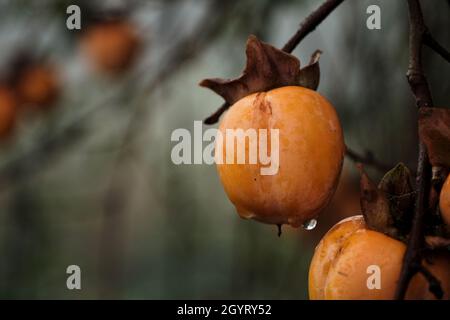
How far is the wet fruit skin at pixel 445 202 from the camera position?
0.64 metres

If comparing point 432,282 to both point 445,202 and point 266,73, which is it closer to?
point 445,202

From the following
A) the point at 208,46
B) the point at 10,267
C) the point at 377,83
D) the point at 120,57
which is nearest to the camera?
the point at 377,83

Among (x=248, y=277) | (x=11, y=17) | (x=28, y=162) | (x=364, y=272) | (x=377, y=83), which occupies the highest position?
(x=11, y=17)

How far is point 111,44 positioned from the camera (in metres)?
1.80

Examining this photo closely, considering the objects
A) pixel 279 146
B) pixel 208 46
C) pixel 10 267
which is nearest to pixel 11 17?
pixel 208 46

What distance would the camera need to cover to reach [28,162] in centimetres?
166

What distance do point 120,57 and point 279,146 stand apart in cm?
121

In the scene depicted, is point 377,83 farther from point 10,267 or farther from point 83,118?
point 10,267

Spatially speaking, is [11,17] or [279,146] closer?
[279,146]

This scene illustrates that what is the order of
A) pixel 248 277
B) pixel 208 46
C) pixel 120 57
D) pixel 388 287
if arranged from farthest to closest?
1. pixel 248 277
2. pixel 120 57
3. pixel 208 46
4. pixel 388 287

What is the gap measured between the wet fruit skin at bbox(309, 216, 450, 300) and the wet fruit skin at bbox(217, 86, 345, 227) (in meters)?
0.05

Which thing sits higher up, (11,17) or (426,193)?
(11,17)

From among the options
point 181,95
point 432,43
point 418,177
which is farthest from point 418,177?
point 181,95

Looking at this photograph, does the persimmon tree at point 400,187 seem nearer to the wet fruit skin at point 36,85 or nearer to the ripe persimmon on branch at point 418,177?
the ripe persimmon on branch at point 418,177
